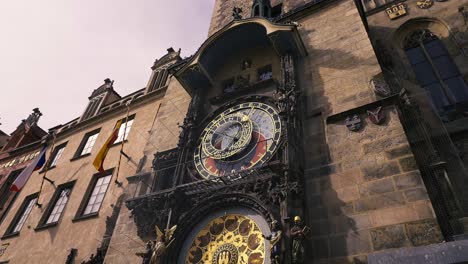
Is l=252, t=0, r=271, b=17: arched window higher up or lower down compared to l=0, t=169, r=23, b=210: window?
higher up

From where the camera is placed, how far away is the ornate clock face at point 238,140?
7.98m

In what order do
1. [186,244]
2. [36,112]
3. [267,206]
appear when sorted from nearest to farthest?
[267,206]
[186,244]
[36,112]

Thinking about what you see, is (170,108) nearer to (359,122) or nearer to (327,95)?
(327,95)

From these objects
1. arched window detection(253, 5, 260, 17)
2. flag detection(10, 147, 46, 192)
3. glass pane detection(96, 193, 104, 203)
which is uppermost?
arched window detection(253, 5, 260, 17)

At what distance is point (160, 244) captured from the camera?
22.5ft

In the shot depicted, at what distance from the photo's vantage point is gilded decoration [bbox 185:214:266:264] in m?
6.31

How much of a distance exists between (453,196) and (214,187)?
4.68 metres

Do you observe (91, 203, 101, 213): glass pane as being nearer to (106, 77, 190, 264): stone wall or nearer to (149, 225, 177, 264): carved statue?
(106, 77, 190, 264): stone wall

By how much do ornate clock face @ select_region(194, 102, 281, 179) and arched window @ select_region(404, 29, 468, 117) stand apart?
4.18 m


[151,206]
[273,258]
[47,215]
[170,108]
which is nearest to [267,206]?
[273,258]

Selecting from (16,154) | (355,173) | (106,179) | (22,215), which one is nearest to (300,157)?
(355,173)

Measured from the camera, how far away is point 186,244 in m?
7.17

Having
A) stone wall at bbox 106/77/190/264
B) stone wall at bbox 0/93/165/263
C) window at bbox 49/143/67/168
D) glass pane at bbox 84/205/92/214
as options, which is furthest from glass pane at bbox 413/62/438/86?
window at bbox 49/143/67/168

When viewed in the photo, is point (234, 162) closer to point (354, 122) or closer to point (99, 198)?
point (354, 122)
